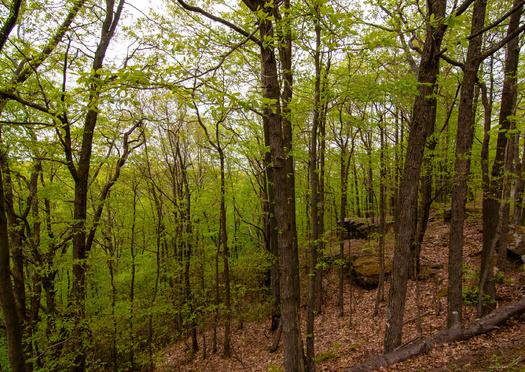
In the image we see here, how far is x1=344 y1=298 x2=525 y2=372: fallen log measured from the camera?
14.7ft

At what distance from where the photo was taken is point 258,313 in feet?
34.2

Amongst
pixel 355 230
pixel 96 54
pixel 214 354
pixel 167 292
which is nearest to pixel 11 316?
pixel 96 54

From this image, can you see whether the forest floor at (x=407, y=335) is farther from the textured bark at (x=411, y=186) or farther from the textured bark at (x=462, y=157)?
the textured bark at (x=462, y=157)

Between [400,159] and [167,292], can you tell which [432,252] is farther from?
[167,292]

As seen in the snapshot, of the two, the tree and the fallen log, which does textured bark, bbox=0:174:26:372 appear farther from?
the tree

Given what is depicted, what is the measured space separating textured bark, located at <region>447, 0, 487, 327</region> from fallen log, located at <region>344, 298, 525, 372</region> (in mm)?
464

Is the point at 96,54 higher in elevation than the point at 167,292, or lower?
higher

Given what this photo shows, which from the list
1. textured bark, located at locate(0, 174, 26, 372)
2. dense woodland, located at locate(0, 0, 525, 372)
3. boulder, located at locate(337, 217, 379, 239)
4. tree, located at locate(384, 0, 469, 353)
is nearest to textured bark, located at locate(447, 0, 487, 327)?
dense woodland, located at locate(0, 0, 525, 372)

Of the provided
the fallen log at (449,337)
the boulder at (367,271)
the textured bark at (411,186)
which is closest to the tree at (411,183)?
the textured bark at (411,186)

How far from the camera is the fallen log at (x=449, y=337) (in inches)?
176

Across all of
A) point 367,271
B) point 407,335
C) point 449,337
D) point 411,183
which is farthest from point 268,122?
point 367,271

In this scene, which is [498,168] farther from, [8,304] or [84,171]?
[84,171]

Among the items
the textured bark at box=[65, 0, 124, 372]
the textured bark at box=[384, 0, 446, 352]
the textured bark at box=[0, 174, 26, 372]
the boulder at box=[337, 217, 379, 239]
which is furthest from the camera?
the boulder at box=[337, 217, 379, 239]

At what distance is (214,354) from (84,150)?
29.3 ft
